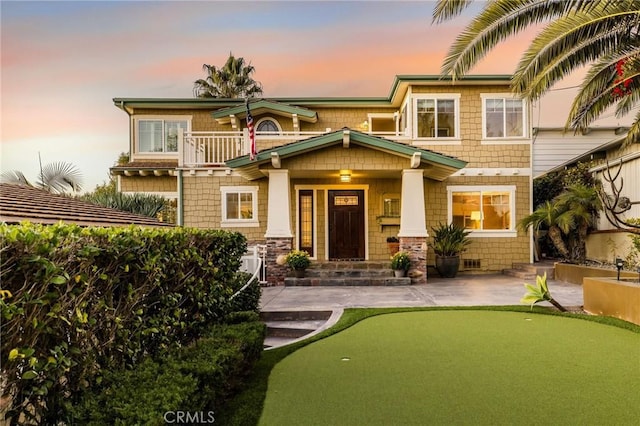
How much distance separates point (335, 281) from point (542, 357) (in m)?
6.89

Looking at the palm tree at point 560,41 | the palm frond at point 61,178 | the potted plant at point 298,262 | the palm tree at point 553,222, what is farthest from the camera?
the palm frond at point 61,178

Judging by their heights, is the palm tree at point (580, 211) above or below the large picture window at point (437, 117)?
below

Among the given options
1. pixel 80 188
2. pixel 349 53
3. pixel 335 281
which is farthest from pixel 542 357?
pixel 80 188

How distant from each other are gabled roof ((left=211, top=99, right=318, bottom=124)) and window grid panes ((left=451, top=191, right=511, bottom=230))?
613 centimetres

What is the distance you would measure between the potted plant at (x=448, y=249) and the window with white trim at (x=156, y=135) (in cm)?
1081

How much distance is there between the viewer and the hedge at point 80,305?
6.73ft

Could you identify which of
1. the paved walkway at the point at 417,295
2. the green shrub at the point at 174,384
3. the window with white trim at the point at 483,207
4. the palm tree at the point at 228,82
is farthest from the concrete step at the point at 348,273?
the palm tree at the point at 228,82

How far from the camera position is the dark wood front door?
14.0 meters

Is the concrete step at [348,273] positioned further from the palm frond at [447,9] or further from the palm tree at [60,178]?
the palm tree at [60,178]

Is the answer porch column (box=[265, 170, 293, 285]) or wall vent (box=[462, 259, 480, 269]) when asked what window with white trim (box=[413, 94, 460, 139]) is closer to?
wall vent (box=[462, 259, 480, 269])

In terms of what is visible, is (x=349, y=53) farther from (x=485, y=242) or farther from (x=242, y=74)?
(x=242, y=74)

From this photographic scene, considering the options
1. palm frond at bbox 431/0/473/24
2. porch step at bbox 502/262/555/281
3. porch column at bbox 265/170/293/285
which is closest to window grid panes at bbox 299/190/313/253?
porch column at bbox 265/170/293/285

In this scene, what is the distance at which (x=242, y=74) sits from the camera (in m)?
29.5

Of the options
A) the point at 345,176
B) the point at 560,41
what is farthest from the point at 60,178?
the point at 560,41
